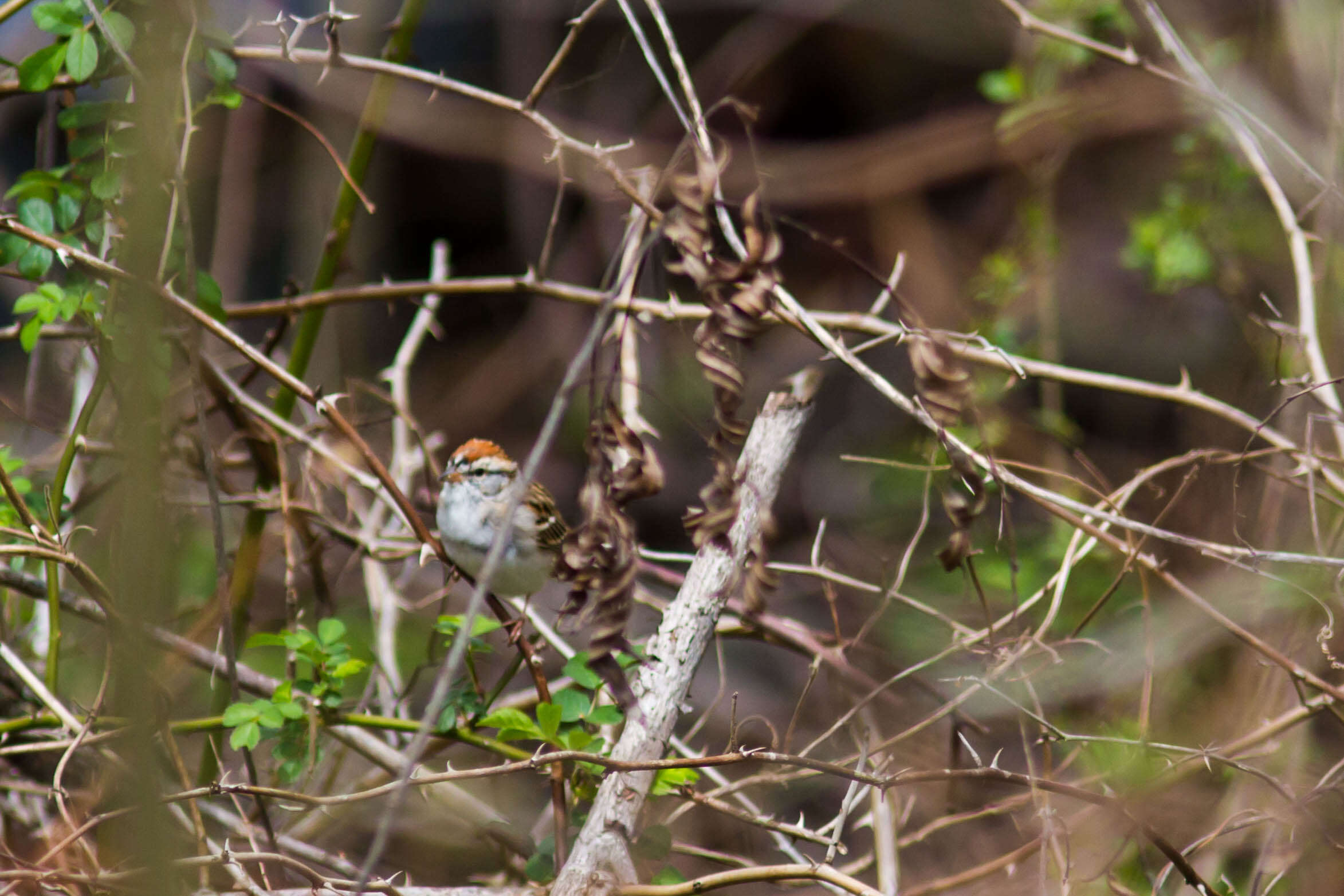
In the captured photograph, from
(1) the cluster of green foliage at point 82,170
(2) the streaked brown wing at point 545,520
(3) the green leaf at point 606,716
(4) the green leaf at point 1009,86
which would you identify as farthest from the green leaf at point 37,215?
(4) the green leaf at point 1009,86

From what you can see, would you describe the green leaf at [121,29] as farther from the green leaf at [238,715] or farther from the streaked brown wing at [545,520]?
the streaked brown wing at [545,520]

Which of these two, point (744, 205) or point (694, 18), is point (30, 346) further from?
point (694, 18)

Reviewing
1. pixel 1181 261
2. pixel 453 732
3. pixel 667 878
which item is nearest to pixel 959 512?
pixel 667 878

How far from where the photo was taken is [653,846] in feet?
5.37

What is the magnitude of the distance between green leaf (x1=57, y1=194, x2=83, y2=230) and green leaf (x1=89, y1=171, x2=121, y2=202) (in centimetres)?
7

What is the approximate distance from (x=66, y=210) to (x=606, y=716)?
123 cm

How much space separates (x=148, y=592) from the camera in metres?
0.68

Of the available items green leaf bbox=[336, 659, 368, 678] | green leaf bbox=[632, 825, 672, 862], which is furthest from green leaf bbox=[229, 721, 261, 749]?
green leaf bbox=[632, 825, 672, 862]

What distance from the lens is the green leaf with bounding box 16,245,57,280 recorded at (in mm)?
1745

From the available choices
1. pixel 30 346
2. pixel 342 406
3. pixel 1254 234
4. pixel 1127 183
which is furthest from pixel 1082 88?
pixel 30 346

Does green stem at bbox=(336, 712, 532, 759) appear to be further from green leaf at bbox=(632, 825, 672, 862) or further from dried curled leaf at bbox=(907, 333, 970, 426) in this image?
dried curled leaf at bbox=(907, 333, 970, 426)

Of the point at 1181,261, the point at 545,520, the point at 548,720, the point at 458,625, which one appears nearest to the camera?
the point at 548,720

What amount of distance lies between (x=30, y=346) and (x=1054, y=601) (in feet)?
5.81

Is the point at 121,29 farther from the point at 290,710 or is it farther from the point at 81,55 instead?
the point at 290,710
